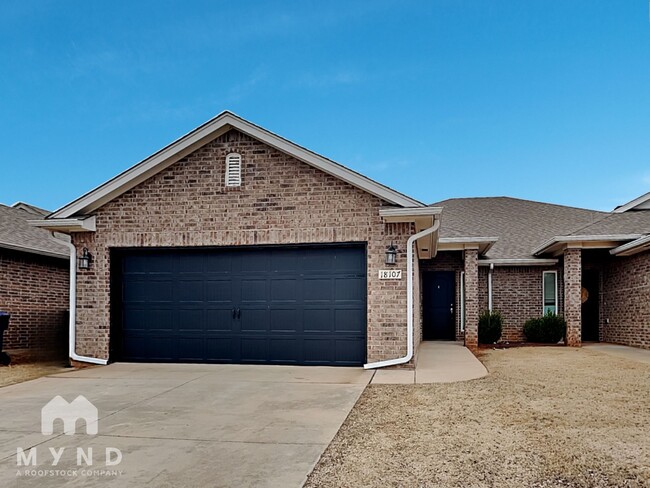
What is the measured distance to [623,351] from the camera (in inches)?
547

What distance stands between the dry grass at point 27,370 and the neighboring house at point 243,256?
2.58ft

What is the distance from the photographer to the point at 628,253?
14.8 m

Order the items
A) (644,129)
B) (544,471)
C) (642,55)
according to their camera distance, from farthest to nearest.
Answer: (644,129) < (642,55) < (544,471)

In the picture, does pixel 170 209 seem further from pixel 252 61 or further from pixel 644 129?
pixel 644 129

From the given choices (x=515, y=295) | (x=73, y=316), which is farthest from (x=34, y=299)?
(x=515, y=295)

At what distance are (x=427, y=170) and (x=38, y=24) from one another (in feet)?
53.5

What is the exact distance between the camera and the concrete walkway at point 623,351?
12297mm

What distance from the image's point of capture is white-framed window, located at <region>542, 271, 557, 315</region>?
17406 millimetres

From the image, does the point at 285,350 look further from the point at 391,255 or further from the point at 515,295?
the point at 515,295

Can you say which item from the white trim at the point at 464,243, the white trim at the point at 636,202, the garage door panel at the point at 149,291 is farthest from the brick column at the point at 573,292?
the garage door panel at the point at 149,291

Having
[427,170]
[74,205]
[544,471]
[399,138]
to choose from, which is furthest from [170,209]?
[427,170]

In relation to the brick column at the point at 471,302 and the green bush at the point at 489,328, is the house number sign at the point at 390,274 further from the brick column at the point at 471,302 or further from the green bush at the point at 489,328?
the green bush at the point at 489,328

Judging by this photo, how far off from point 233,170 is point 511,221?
536 inches

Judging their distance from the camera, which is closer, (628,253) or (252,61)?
(628,253)
